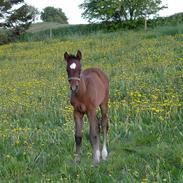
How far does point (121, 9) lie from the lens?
4172 cm

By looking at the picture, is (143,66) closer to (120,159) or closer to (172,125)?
(172,125)

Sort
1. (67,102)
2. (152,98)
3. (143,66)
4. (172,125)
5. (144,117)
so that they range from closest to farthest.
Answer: (172,125) → (144,117) → (152,98) → (67,102) → (143,66)

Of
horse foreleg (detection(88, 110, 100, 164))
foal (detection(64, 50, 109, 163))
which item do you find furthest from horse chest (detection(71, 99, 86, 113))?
horse foreleg (detection(88, 110, 100, 164))

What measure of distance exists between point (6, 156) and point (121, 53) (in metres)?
12.5

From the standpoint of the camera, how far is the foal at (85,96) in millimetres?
5301

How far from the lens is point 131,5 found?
40.3 m

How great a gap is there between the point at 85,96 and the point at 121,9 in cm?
3700

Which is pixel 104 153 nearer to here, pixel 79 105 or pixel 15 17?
pixel 79 105

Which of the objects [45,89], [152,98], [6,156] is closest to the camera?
[6,156]

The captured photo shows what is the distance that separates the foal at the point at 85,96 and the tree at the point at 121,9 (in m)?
33.5

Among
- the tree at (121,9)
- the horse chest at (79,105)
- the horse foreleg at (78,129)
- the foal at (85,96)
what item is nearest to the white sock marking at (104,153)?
A: the foal at (85,96)

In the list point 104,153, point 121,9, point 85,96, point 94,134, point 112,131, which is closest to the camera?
point 85,96

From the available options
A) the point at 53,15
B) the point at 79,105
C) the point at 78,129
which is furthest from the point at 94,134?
the point at 53,15

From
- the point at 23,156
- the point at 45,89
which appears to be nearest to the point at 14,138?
the point at 23,156
